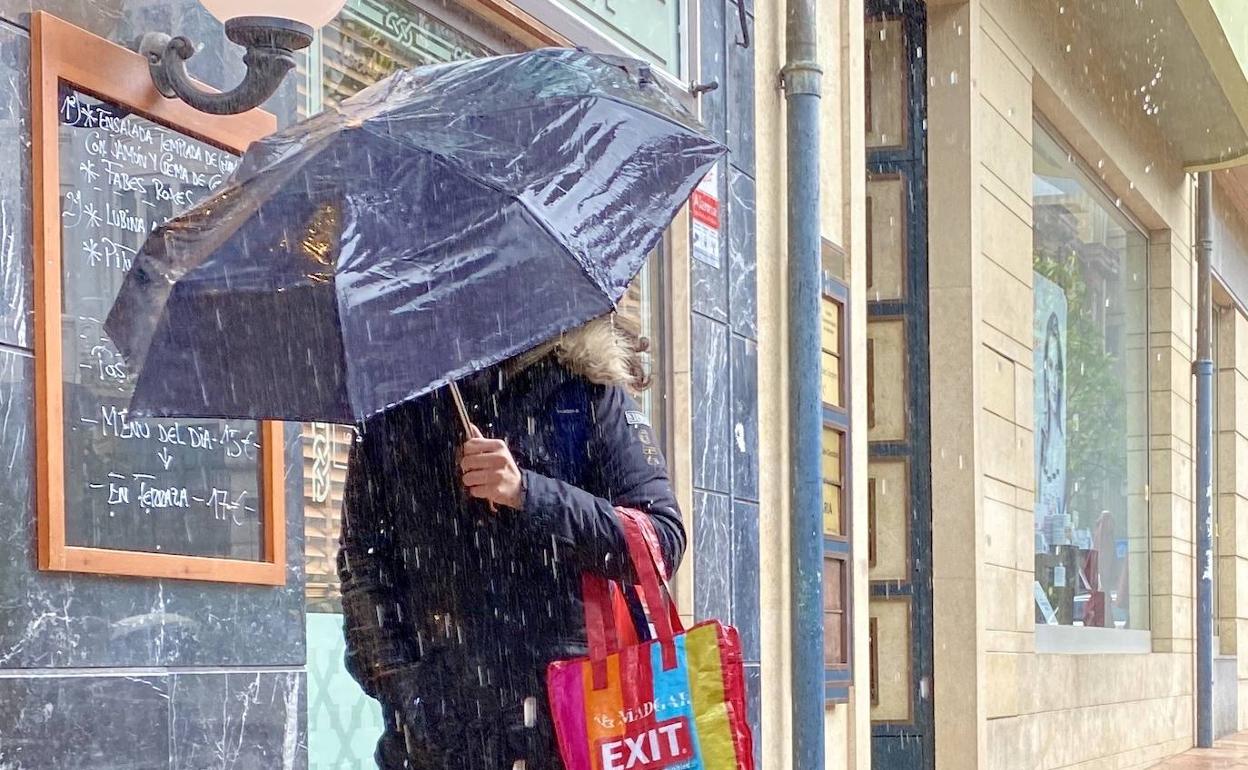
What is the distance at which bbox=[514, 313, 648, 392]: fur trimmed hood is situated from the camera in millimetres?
3176

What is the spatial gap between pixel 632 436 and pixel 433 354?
0.48 meters

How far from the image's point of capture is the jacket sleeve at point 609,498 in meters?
3.10

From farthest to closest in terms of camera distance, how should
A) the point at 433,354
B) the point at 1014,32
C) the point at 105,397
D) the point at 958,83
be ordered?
the point at 1014,32
the point at 958,83
the point at 105,397
the point at 433,354

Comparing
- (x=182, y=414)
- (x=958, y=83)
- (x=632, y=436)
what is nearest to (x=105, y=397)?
(x=182, y=414)

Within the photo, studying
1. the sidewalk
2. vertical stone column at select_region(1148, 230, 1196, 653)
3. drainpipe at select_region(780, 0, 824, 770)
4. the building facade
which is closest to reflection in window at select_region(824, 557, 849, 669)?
the building facade

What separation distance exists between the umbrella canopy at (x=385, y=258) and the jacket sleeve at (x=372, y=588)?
0.32 metres

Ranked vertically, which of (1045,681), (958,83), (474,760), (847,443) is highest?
(958,83)

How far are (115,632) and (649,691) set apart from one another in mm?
1263

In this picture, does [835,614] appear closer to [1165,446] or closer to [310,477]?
[310,477]

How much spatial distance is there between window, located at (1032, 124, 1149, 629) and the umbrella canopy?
920cm

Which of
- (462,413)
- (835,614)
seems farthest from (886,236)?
(462,413)

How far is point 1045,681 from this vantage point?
1170 cm

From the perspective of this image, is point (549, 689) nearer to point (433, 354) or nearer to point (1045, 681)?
point (433, 354)

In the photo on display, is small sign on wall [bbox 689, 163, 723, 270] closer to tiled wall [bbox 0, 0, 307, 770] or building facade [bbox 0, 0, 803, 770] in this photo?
building facade [bbox 0, 0, 803, 770]
